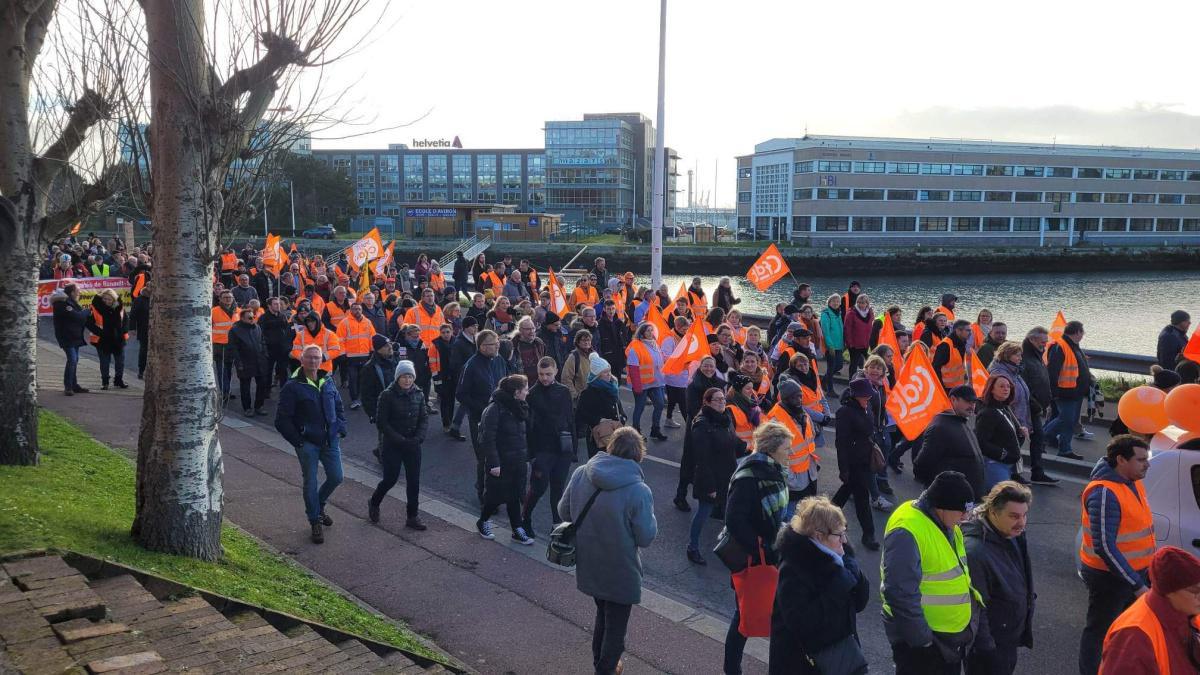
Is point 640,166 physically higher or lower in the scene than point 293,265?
higher

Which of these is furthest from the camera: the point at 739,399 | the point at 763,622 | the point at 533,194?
the point at 533,194

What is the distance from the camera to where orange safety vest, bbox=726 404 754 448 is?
7922 mm

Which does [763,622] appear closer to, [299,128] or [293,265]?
[299,128]

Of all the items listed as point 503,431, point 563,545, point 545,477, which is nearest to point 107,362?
point 503,431

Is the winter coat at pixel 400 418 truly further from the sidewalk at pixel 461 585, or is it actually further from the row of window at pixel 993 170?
the row of window at pixel 993 170

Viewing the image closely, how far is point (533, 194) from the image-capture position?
119 m

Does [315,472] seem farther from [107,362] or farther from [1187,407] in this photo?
[107,362]

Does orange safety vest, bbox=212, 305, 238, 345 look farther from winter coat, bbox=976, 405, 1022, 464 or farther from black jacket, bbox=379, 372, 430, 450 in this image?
winter coat, bbox=976, 405, 1022, 464

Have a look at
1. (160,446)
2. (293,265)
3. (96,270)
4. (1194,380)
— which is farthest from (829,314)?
(96,270)

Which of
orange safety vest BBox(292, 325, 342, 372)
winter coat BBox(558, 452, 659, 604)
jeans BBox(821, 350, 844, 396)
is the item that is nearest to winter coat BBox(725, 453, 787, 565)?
winter coat BBox(558, 452, 659, 604)

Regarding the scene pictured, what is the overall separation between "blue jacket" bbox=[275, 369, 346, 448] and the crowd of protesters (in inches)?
0.8

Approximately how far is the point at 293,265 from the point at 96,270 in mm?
5785

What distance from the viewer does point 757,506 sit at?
5.12m

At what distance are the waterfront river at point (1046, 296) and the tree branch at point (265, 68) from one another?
22.8m
